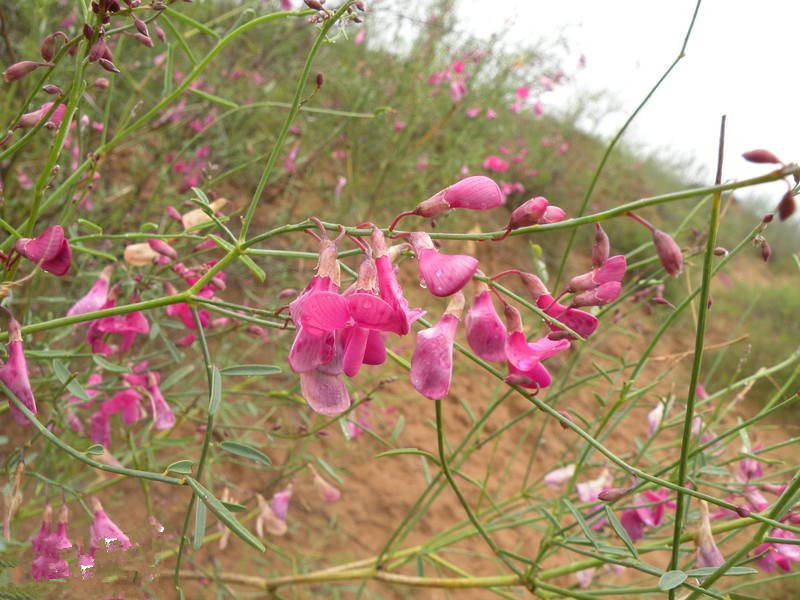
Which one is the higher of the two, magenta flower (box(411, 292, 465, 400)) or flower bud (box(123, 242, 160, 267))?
magenta flower (box(411, 292, 465, 400))

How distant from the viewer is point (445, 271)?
0.65 meters

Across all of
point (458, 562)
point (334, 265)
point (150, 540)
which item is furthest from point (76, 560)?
point (458, 562)

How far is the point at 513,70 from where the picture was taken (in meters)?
4.58

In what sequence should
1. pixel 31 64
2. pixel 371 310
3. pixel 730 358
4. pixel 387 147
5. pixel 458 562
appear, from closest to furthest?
pixel 371 310
pixel 31 64
pixel 458 562
pixel 387 147
pixel 730 358

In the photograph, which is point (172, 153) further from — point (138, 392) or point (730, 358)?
point (730, 358)

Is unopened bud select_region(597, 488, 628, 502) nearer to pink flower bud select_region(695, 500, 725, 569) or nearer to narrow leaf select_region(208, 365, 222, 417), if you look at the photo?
pink flower bud select_region(695, 500, 725, 569)

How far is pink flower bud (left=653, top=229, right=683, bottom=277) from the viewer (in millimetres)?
626

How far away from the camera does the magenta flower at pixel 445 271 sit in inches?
25.3

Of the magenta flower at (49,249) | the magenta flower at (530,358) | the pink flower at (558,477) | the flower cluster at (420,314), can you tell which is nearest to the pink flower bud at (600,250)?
the flower cluster at (420,314)

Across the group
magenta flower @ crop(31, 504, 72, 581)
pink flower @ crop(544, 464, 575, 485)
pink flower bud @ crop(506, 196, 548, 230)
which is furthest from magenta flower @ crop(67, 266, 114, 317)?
pink flower @ crop(544, 464, 575, 485)

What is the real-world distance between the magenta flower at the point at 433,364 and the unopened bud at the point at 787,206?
333mm

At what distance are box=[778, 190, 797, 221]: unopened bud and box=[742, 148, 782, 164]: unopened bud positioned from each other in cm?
3

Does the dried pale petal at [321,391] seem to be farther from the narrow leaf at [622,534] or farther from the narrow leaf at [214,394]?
the narrow leaf at [622,534]

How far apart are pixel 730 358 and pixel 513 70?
3.14 m
